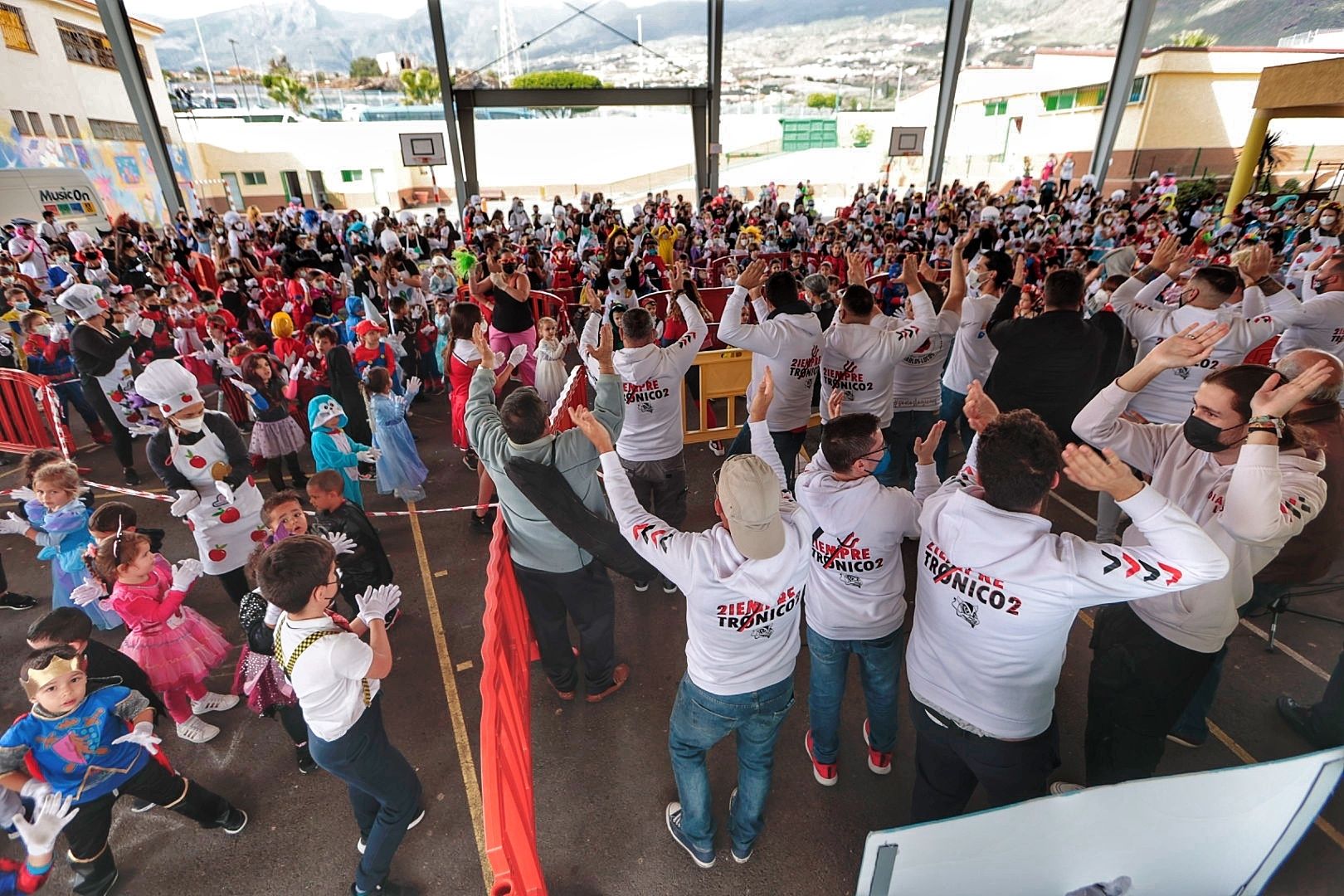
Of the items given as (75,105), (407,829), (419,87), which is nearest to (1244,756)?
(407,829)

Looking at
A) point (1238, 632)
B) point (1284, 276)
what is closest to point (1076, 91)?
point (1284, 276)

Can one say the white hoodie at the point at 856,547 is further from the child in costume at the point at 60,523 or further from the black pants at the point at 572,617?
the child in costume at the point at 60,523

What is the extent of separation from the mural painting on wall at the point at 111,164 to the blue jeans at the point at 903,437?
2336cm

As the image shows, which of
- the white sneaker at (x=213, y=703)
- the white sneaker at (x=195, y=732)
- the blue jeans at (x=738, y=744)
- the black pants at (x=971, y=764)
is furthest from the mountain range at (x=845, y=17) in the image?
the black pants at (x=971, y=764)

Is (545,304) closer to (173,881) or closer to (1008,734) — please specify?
(173,881)

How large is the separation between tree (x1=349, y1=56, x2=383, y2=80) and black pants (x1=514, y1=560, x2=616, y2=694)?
203 feet

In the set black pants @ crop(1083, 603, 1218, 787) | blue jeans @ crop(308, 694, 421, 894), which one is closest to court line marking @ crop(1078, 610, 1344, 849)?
black pants @ crop(1083, 603, 1218, 787)

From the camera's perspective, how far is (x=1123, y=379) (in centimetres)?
277

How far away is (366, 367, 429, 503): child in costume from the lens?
6.05 metres

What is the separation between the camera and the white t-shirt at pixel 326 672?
98.3 inches

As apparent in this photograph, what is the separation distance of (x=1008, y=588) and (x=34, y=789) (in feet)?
13.2

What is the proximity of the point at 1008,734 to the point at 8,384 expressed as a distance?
32.4 ft

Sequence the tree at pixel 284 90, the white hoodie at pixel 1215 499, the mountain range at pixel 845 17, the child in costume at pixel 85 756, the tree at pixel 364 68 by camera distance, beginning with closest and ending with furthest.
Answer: the white hoodie at pixel 1215 499, the child in costume at pixel 85 756, the mountain range at pixel 845 17, the tree at pixel 284 90, the tree at pixel 364 68

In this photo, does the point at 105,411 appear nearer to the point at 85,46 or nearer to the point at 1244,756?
the point at 1244,756
